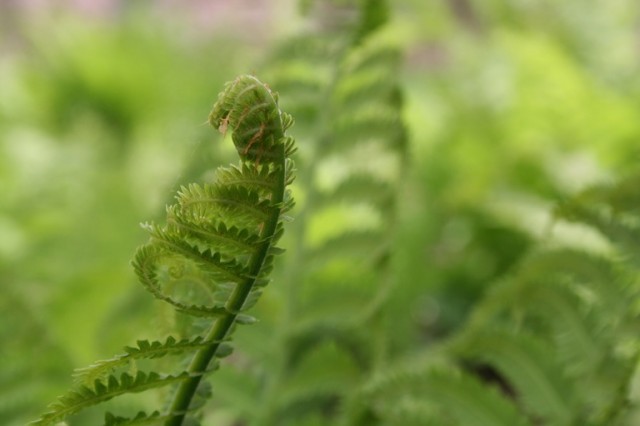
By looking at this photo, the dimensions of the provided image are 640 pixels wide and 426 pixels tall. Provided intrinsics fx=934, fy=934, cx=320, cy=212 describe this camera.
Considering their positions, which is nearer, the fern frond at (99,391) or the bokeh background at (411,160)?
the fern frond at (99,391)

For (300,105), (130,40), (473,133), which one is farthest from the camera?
(130,40)

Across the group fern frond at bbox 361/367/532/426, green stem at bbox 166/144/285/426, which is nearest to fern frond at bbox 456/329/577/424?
fern frond at bbox 361/367/532/426

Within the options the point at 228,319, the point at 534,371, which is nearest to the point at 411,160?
the point at 534,371

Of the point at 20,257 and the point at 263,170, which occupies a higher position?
the point at 20,257

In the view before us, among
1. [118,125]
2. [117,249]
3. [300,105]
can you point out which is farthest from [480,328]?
[118,125]

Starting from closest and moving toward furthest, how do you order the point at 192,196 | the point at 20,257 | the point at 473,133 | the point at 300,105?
1. the point at 192,196
2. the point at 300,105
3. the point at 20,257
4. the point at 473,133

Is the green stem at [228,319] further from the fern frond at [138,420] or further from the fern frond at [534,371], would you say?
the fern frond at [534,371]

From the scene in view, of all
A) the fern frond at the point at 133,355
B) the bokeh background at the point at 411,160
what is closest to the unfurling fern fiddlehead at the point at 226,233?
the fern frond at the point at 133,355

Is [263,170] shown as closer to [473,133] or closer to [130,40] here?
[473,133]
